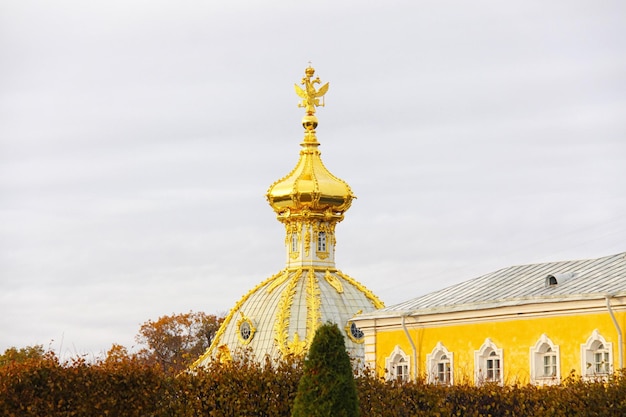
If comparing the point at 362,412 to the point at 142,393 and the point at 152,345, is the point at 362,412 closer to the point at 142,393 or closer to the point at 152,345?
the point at 142,393

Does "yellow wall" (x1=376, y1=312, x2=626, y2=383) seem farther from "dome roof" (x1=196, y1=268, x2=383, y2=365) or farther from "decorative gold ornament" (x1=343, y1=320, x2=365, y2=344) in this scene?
"dome roof" (x1=196, y1=268, x2=383, y2=365)

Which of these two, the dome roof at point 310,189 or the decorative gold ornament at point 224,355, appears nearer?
the decorative gold ornament at point 224,355

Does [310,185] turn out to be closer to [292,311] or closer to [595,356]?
[292,311]

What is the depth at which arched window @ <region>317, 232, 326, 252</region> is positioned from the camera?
68938 mm

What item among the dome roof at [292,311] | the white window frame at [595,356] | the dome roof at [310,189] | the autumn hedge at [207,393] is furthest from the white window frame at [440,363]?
Answer: the dome roof at [310,189]

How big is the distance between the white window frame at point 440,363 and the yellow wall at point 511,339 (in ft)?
0.37

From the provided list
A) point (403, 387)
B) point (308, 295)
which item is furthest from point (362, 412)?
point (308, 295)

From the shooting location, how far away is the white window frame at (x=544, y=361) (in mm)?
35531

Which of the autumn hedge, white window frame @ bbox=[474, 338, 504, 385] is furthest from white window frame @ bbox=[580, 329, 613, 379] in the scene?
white window frame @ bbox=[474, 338, 504, 385]

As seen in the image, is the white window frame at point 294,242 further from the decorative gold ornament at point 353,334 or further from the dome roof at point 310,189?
the decorative gold ornament at point 353,334

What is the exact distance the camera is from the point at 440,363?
38625 millimetres

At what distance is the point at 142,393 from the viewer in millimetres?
33312

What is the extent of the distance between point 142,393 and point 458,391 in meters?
6.29

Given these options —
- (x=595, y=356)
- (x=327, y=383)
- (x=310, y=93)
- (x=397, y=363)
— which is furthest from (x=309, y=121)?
(x=327, y=383)
